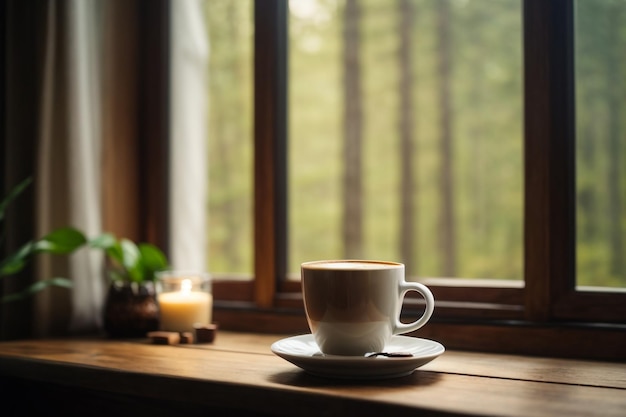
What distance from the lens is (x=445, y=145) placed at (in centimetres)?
548

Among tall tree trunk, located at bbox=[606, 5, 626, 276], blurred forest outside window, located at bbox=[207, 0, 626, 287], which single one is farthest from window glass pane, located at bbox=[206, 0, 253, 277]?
tall tree trunk, located at bbox=[606, 5, 626, 276]

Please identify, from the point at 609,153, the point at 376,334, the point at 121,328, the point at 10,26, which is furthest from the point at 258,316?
the point at 609,153

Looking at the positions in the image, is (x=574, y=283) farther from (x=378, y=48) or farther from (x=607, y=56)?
(x=378, y=48)

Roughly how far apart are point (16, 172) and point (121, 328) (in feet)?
1.14

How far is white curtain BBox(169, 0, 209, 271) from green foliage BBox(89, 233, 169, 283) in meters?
0.14

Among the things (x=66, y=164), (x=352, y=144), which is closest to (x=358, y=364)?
(x=66, y=164)

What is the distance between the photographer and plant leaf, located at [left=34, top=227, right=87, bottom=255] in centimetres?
105

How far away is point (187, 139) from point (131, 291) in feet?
1.23

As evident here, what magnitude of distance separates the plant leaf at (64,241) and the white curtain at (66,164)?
11 centimetres

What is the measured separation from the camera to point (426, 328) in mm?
1027

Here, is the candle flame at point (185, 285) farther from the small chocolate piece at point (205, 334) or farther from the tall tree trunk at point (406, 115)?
the tall tree trunk at point (406, 115)

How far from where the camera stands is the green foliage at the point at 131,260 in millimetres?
1141

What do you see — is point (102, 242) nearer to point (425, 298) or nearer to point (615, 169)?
point (425, 298)

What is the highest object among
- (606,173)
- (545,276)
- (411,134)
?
(411,134)
